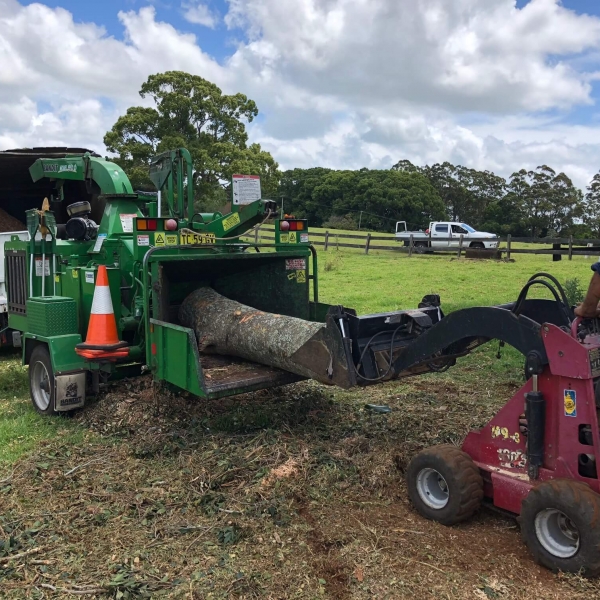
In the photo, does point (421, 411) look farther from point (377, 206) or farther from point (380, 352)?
point (377, 206)

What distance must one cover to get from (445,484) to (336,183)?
58286 mm

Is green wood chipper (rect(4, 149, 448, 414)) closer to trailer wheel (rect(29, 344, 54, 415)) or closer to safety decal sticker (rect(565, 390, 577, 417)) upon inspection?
trailer wheel (rect(29, 344, 54, 415))

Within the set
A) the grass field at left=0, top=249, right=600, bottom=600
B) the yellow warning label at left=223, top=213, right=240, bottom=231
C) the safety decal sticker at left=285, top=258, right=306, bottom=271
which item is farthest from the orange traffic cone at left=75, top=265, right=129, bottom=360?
the safety decal sticker at left=285, top=258, right=306, bottom=271

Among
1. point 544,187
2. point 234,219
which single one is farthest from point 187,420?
point 544,187

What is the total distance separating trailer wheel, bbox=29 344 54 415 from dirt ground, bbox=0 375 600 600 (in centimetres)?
48

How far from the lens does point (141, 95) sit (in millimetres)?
27562

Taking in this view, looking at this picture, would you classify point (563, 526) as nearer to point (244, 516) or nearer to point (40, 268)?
point (244, 516)

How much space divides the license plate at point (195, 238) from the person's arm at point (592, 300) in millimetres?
3304

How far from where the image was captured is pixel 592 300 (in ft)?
11.1

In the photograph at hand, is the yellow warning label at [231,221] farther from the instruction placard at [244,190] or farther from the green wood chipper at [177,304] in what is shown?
the instruction placard at [244,190]

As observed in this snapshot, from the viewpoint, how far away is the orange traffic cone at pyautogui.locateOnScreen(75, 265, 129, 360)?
18.0 feet

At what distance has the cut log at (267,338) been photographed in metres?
4.38

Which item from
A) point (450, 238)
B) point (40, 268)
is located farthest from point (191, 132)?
point (40, 268)

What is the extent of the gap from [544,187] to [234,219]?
58.8 m
